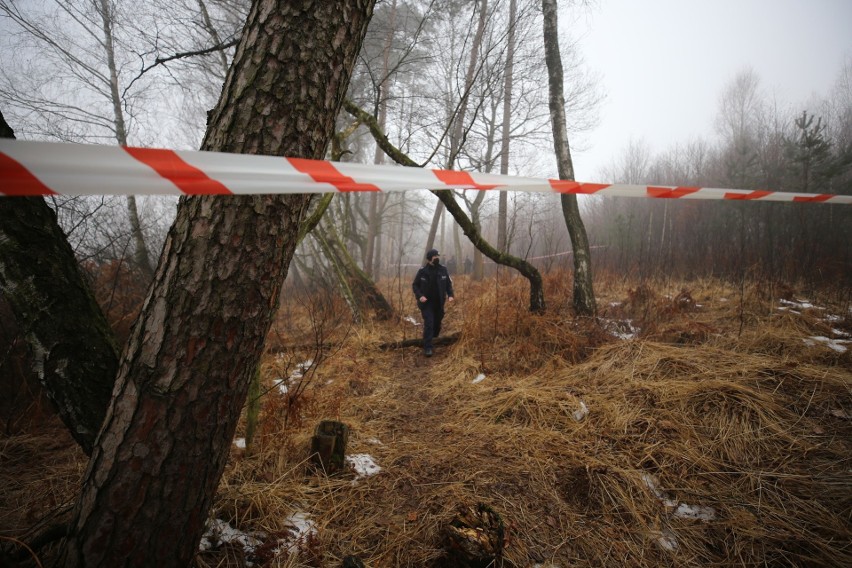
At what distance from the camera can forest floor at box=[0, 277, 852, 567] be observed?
5.22ft

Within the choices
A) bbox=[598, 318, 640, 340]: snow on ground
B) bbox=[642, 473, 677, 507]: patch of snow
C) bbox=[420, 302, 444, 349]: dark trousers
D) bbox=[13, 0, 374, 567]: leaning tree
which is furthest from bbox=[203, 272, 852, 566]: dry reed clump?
bbox=[420, 302, 444, 349]: dark trousers

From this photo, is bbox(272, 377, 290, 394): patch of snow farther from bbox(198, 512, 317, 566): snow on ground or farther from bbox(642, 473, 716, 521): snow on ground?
bbox(642, 473, 716, 521): snow on ground

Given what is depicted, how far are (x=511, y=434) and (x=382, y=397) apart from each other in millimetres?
1530

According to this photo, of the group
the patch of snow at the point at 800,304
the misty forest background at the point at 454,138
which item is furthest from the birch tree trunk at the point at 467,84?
the patch of snow at the point at 800,304

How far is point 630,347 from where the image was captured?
3.59 m

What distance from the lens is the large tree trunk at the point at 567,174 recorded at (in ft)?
16.1

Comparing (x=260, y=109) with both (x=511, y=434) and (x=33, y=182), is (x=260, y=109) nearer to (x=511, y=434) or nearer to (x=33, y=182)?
(x=33, y=182)

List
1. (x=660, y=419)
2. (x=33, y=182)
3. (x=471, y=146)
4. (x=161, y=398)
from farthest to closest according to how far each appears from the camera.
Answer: (x=471, y=146), (x=660, y=419), (x=161, y=398), (x=33, y=182)

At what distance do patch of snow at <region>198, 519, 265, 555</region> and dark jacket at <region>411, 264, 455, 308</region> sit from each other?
3.86 meters

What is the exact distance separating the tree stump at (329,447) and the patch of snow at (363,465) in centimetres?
12

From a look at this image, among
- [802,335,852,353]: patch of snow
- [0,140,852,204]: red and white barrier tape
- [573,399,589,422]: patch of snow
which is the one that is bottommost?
[573,399,589,422]: patch of snow

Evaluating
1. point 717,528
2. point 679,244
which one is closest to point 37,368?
point 717,528

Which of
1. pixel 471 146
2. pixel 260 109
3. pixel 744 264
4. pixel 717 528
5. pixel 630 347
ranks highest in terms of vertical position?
pixel 471 146

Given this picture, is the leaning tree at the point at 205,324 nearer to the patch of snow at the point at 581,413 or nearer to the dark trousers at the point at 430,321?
the patch of snow at the point at 581,413
